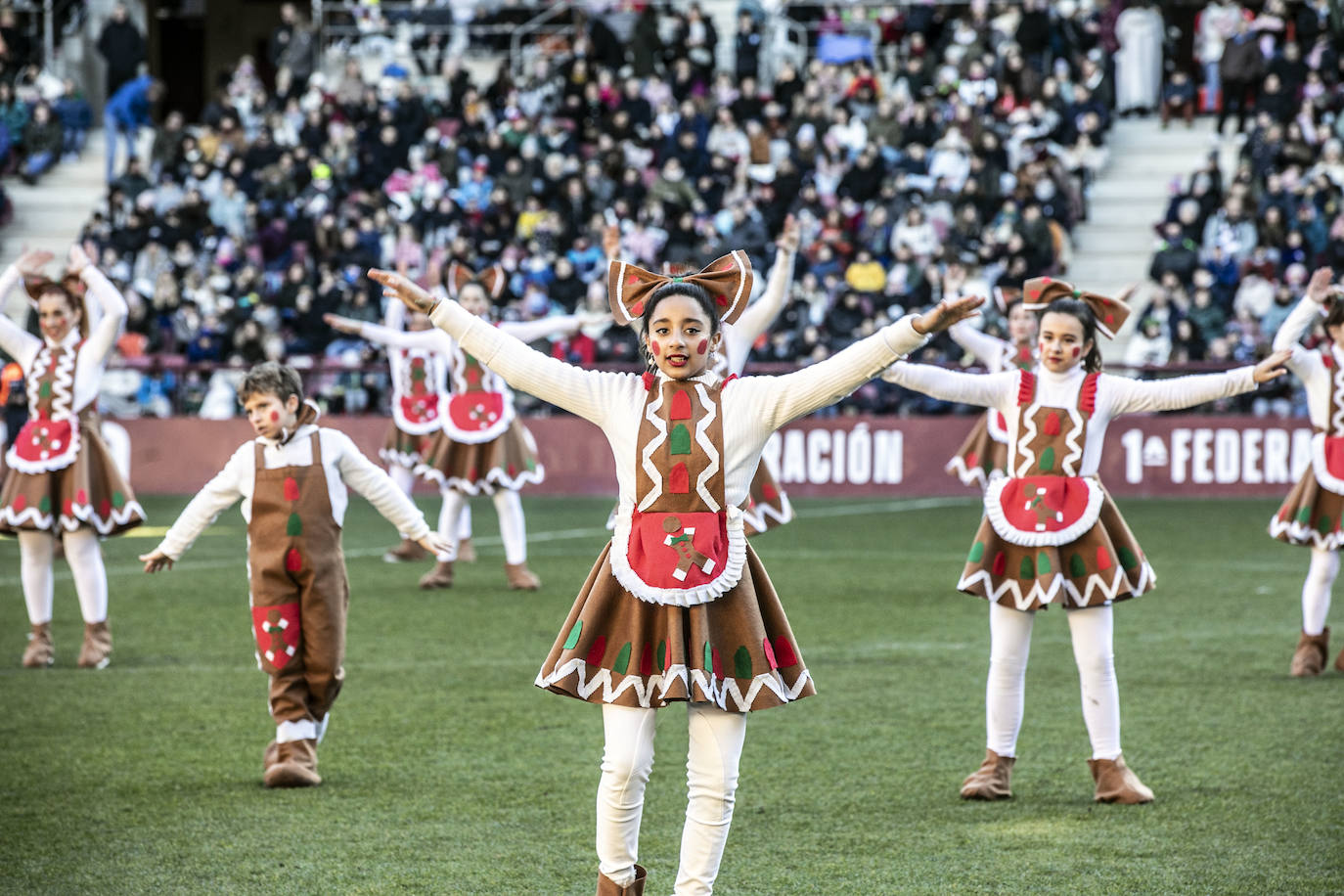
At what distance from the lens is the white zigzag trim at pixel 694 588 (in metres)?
3.94

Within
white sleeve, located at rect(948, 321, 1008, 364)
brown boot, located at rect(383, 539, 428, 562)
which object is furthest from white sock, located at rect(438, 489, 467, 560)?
white sleeve, located at rect(948, 321, 1008, 364)

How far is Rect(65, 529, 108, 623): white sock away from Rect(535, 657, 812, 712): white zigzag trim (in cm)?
443

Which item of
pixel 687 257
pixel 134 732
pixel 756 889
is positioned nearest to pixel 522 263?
pixel 687 257

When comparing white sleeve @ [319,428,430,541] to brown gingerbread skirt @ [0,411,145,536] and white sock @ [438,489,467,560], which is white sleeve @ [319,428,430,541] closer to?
brown gingerbread skirt @ [0,411,145,536]

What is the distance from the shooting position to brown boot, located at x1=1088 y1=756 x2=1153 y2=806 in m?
5.33

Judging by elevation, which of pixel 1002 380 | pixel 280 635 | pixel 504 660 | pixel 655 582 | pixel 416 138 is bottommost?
pixel 504 660

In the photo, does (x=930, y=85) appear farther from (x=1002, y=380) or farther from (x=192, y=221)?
(x=1002, y=380)

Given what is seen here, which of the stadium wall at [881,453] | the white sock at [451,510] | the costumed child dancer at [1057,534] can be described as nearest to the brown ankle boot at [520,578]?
the white sock at [451,510]

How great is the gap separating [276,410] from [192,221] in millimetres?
15372

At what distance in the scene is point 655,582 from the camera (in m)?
3.96

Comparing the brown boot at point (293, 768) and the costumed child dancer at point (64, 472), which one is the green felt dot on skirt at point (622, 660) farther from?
the costumed child dancer at point (64, 472)

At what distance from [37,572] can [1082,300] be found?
487cm

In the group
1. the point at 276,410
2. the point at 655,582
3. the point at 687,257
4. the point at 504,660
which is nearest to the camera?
the point at 655,582

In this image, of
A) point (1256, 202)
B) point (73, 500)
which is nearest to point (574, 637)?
point (73, 500)
